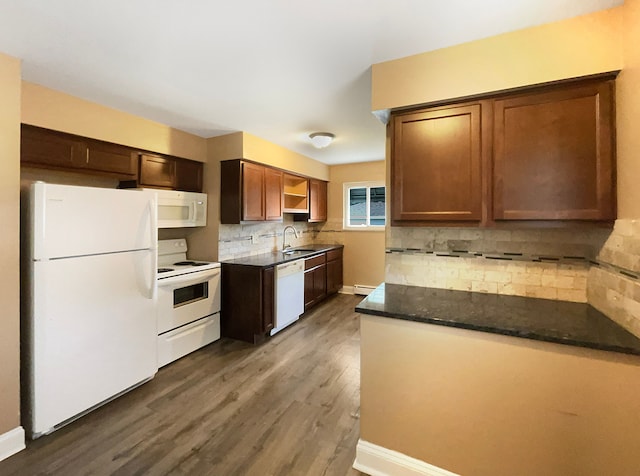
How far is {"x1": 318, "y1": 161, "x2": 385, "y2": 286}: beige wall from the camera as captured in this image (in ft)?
17.3

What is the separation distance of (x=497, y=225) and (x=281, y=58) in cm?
167

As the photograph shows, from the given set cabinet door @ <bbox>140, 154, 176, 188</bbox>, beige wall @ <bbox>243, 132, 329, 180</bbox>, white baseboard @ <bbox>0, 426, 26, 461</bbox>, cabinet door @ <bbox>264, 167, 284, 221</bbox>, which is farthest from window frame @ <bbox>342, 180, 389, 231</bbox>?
white baseboard @ <bbox>0, 426, 26, 461</bbox>

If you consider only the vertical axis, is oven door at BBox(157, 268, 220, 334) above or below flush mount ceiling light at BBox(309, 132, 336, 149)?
below

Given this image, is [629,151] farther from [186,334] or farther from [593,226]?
[186,334]

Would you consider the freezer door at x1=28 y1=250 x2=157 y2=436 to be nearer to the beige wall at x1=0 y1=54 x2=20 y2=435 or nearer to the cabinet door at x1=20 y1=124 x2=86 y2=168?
the beige wall at x1=0 y1=54 x2=20 y2=435

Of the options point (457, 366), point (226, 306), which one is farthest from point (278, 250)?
point (457, 366)

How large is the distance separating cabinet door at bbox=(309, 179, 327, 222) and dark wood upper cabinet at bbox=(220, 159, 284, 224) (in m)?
1.36

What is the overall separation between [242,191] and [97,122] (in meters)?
1.42

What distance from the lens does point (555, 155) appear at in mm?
1550

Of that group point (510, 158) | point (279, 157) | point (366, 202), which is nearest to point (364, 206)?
point (366, 202)

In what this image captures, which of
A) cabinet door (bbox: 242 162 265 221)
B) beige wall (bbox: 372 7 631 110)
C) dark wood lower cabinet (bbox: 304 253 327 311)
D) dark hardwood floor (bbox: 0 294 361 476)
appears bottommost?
dark hardwood floor (bbox: 0 294 361 476)

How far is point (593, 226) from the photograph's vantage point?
4.98ft

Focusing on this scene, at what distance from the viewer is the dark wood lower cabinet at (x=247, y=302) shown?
A: 3285 mm

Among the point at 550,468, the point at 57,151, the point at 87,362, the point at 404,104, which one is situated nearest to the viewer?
the point at 550,468
